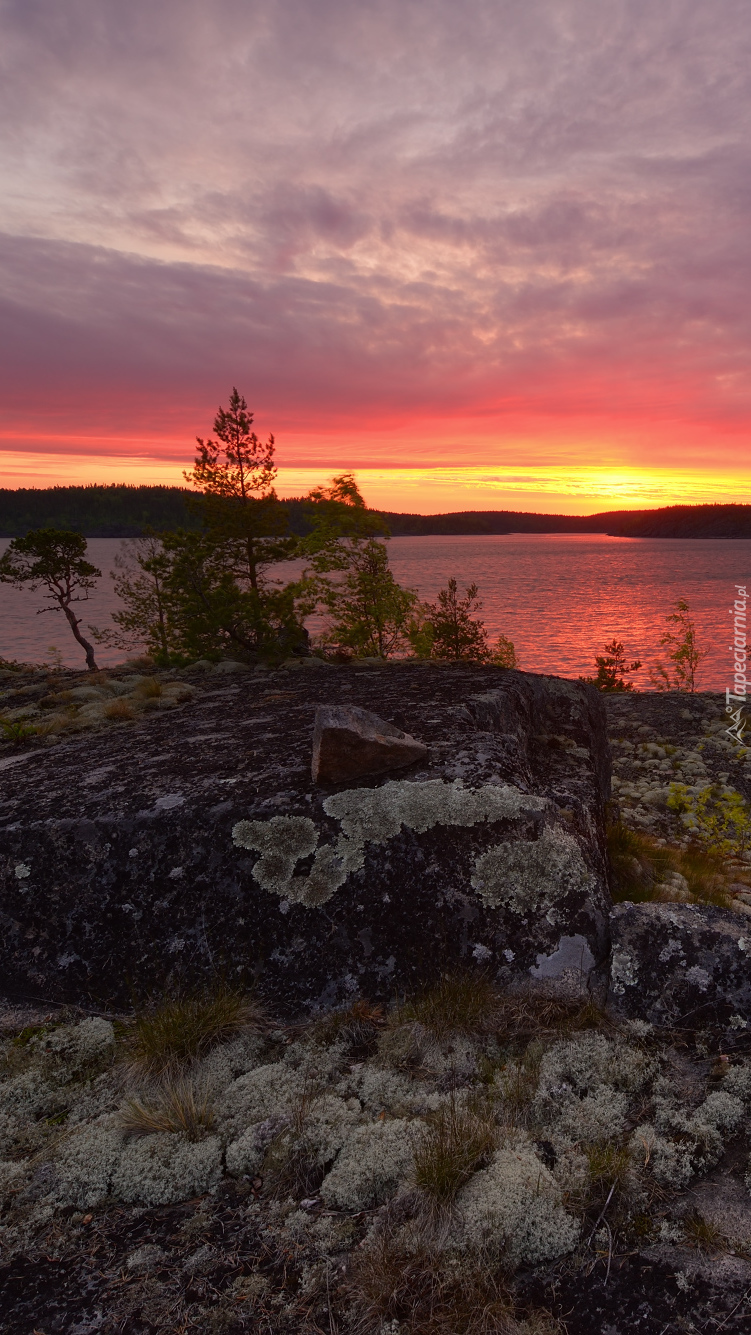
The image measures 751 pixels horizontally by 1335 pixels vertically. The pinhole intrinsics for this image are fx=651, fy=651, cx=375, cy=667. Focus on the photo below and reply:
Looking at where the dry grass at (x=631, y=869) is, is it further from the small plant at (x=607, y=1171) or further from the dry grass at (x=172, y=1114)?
the dry grass at (x=172, y=1114)

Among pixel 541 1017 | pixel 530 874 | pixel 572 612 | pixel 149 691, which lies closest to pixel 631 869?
pixel 530 874

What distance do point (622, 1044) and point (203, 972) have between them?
2010 millimetres

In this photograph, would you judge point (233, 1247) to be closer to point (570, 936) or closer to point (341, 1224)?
point (341, 1224)

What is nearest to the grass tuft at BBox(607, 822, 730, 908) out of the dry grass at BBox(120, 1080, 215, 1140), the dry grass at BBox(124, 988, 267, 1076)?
the dry grass at BBox(124, 988, 267, 1076)

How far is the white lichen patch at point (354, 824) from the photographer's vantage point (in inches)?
138

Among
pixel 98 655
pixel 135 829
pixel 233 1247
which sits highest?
pixel 135 829

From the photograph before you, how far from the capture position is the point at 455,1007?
297cm

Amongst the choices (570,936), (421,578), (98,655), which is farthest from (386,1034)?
(421,578)

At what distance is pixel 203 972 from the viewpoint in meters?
3.33

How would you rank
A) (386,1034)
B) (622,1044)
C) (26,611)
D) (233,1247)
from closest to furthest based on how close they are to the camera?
(233,1247) → (622,1044) → (386,1034) → (26,611)

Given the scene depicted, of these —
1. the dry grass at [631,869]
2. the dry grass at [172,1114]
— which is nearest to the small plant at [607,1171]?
the dry grass at [172,1114]

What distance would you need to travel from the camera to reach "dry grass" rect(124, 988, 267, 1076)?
2889 mm

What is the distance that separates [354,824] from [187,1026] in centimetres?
127

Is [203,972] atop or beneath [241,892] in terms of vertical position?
beneath
